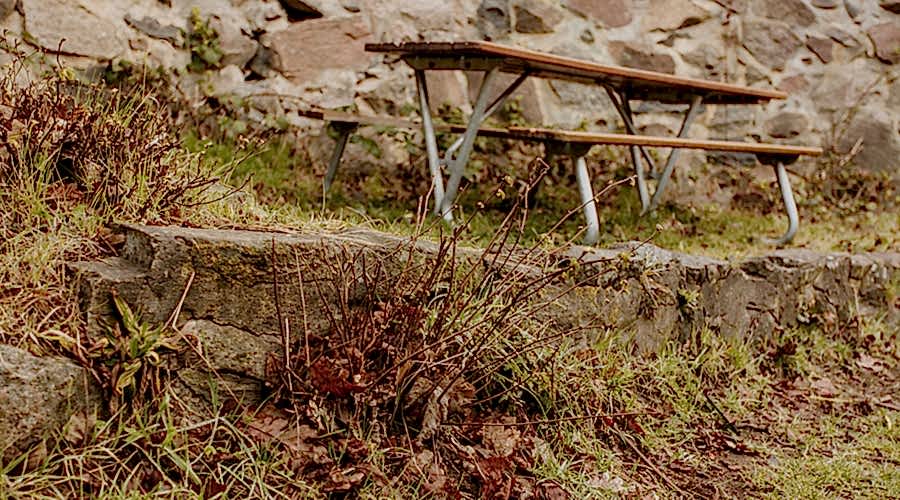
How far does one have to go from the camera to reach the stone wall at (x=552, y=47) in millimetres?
4150

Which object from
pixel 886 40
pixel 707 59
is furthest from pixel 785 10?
pixel 886 40

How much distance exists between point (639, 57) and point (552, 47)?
1.98ft

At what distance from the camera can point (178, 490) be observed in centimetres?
198

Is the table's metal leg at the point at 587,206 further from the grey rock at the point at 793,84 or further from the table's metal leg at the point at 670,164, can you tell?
the grey rock at the point at 793,84

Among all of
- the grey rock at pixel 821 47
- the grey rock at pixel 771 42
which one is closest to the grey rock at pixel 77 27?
the grey rock at pixel 771 42

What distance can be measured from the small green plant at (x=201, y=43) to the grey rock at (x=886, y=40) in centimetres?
417

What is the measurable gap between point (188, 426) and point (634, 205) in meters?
3.45

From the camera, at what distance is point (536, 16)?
202 inches

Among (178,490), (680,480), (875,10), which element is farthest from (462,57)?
(875,10)

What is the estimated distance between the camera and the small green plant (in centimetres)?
426

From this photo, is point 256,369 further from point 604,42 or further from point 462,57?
point 604,42

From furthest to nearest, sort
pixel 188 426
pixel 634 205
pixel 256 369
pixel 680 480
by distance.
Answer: pixel 634 205 < pixel 680 480 < pixel 256 369 < pixel 188 426

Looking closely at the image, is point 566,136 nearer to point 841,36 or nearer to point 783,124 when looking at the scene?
point 783,124

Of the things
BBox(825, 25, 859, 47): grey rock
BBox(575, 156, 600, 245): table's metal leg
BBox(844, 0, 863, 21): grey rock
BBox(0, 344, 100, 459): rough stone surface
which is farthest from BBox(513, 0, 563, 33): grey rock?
BBox(0, 344, 100, 459): rough stone surface
